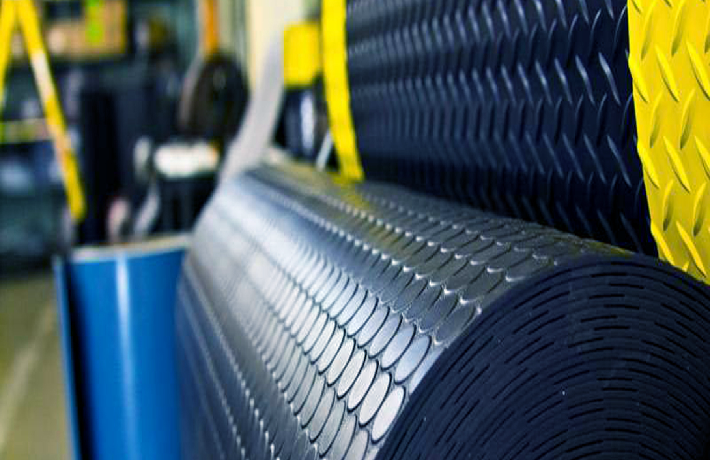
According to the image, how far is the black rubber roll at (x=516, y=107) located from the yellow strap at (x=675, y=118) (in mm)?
22

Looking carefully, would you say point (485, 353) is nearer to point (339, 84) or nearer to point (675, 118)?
point (675, 118)

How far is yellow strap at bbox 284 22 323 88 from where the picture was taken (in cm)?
145

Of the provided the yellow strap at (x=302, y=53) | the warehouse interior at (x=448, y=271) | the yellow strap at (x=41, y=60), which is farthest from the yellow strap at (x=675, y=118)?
the yellow strap at (x=41, y=60)

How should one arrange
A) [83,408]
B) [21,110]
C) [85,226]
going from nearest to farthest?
1. [83,408]
2. [85,226]
3. [21,110]

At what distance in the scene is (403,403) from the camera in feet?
1.32

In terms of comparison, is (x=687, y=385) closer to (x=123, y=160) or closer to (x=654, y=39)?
(x=654, y=39)

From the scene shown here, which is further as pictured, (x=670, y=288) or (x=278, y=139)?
(x=278, y=139)

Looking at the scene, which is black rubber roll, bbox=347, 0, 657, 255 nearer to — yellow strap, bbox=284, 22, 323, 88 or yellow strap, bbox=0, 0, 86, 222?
yellow strap, bbox=284, 22, 323, 88

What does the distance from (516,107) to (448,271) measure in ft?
0.74

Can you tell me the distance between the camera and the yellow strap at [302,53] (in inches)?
57.0

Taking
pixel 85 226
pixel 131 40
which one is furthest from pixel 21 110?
pixel 85 226

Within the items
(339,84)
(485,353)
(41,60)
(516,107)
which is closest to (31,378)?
(41,60)

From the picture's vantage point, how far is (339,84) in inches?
41.9

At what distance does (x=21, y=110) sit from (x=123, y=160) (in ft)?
4.33
